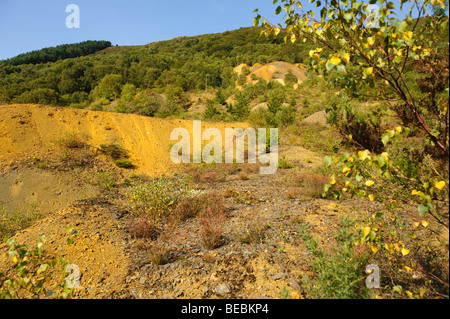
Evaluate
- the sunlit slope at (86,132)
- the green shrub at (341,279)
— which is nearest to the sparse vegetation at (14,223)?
the sunlit slope at (86,132)

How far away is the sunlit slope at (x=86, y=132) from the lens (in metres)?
9.45

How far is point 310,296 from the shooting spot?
2.70 meters

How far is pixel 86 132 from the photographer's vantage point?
11516mm

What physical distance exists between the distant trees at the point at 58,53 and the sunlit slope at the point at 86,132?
5664 cm

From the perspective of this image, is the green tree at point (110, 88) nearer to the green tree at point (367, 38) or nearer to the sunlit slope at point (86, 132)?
the sunlit slope at point (86, 132)

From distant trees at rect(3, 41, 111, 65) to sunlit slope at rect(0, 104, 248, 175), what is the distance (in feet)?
186

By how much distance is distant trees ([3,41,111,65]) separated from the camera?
55269mm


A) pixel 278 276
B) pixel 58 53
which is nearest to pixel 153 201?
pixel 278 276

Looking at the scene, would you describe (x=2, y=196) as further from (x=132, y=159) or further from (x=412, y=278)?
(x=412, y=278)

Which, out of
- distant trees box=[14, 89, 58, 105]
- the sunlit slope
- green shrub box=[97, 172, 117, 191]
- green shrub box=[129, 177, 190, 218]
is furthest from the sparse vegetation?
distant trees box=[14, 89, 58, 105]

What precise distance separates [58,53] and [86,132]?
65772mm
